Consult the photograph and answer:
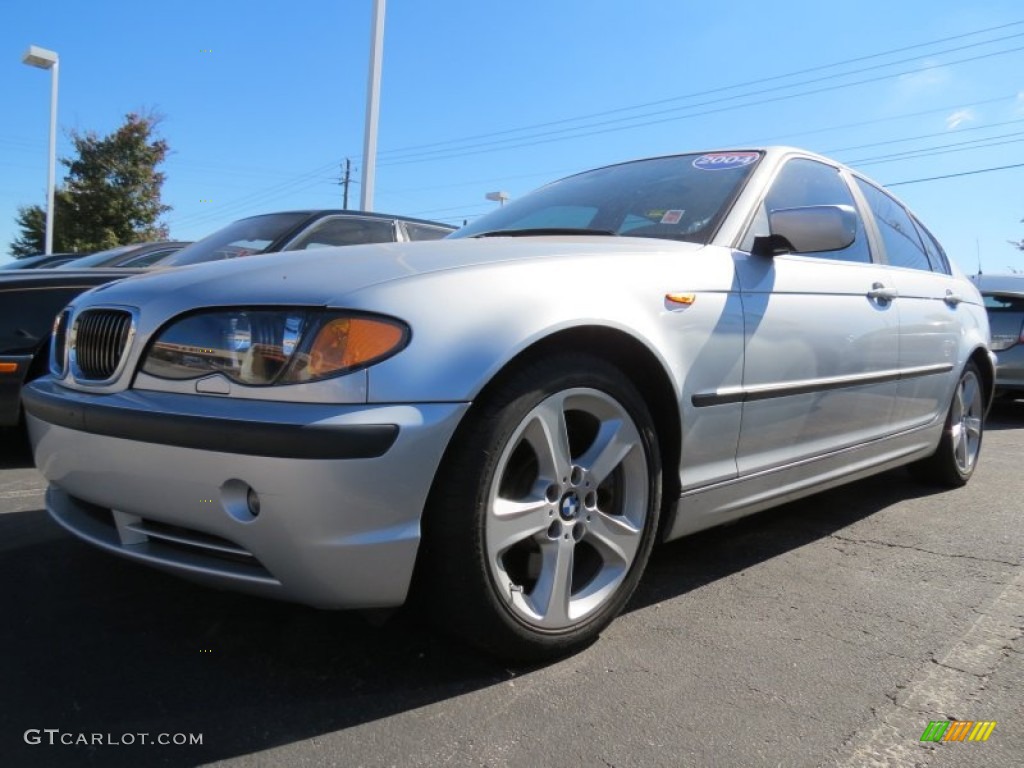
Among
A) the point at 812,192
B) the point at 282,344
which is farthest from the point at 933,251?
the point at 282,344

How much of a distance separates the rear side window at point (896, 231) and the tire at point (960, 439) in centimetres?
76

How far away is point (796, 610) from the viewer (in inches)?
99.2

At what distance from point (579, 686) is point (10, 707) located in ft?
4.31

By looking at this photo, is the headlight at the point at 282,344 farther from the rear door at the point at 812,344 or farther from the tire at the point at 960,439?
the tire at the point at 960,439

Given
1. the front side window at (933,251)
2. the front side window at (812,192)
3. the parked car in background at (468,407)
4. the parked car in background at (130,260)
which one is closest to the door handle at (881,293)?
the front side window at (812,192)

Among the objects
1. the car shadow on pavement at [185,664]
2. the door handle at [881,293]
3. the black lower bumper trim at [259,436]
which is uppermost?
the door handle at [881,293]

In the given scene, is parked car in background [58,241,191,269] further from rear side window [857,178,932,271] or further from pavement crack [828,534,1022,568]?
pavement crack [828,534,1022,568]

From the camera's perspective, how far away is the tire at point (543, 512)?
70.8 inches

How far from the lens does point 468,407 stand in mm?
1774

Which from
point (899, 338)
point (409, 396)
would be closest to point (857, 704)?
point (409, 396)

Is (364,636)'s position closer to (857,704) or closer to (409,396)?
(409,396)
